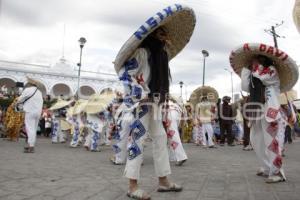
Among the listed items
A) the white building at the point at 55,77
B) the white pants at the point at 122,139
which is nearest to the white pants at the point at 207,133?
the white pants at the point at 122,139

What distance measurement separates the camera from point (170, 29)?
4.59 meters

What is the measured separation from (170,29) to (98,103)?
668 cm

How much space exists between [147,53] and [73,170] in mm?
2533

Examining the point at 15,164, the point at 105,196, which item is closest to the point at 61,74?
the point at 15,164

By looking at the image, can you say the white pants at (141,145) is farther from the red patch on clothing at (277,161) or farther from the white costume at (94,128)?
the white costume at (94,128)

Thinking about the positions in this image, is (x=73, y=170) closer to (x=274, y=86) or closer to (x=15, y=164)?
(x=15, y=164)

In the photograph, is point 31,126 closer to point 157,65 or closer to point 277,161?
point 157,65

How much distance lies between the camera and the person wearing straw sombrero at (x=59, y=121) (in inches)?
562

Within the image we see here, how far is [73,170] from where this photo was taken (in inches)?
228

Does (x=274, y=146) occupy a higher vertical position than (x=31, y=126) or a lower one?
lower

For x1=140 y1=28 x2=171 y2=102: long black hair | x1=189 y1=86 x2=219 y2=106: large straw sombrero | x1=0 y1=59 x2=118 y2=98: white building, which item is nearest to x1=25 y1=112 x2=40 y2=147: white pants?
x1=140 y1=28 x2=171 y2=102: long black hair

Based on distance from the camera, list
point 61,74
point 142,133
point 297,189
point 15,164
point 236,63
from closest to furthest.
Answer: point 142,133, point 297,189, point 236,63, point 15,164, point 61,74

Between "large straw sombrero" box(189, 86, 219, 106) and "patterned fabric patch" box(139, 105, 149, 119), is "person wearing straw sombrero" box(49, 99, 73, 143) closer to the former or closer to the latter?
"large straw sombrero" box(189, 86, 219, 106)

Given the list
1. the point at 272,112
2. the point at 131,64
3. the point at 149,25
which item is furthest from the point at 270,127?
the point at 149,25
